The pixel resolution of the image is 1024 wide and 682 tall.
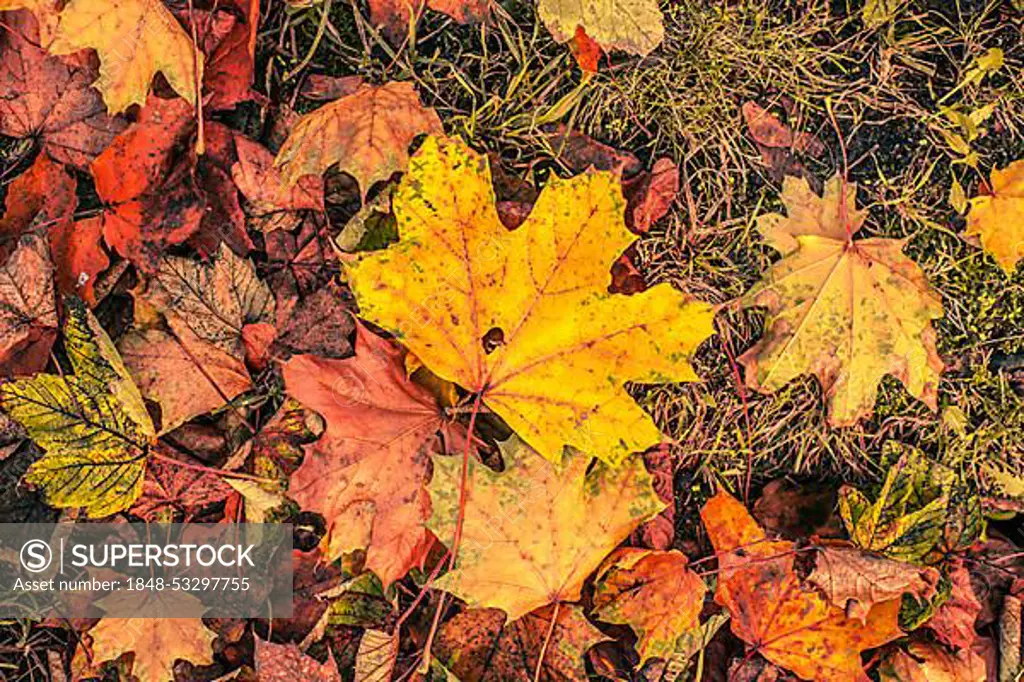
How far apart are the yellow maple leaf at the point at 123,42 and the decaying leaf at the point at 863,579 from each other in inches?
47.7

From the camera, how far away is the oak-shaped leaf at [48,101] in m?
1.48

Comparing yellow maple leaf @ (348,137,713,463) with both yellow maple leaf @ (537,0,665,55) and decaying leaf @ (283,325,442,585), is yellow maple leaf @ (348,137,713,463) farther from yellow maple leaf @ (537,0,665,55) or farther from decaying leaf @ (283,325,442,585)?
yellow maple leaf @ (537,0,665,55)

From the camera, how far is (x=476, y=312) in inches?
53.2

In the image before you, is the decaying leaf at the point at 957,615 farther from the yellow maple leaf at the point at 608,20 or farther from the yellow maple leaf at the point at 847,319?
the yellow maple leaf at the point at 608,20

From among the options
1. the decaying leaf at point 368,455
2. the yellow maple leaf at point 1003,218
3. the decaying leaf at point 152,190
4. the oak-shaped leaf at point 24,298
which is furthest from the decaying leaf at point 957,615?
the oak-shaped leaf at point 24,298

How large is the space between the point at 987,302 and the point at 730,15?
643 mm

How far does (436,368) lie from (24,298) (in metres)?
0.65

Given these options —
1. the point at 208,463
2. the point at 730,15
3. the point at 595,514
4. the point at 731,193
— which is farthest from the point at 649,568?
the point at 730,15

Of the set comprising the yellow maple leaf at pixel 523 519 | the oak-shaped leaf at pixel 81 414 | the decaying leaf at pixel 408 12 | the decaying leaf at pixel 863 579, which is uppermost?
the decaying leaf at pixel 408 12

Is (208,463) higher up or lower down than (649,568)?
higher up

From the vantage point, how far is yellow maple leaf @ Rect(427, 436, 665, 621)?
140cm

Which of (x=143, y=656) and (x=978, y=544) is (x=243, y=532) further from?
(x=978, y=544)

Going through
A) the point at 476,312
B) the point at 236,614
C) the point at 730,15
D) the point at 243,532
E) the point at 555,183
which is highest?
the point at 730,15

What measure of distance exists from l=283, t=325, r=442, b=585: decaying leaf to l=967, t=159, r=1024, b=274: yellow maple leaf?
951 mm
